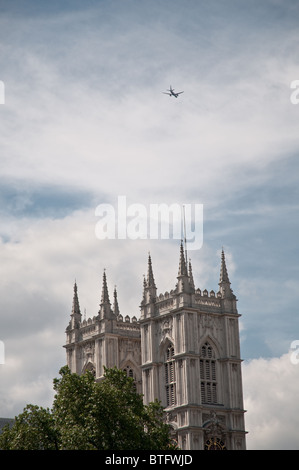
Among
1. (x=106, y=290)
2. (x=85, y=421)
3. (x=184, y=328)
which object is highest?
(x=106, y=290)

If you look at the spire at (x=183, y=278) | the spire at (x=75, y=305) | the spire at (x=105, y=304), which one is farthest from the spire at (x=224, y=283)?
the spire at (x=75, y=305)

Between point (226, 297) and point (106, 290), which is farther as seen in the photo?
point (106, 290)

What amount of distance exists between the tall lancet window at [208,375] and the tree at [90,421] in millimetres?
15395

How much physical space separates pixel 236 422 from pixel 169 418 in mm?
7338

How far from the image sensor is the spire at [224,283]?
112250 millimetres

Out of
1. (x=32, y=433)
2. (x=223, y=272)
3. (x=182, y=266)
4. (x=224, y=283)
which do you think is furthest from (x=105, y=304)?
(x=32, y=433)

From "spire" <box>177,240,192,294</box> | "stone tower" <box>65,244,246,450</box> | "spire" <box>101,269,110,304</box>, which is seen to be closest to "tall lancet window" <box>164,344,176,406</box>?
"stone tower" <box>65,244,246,450</box>

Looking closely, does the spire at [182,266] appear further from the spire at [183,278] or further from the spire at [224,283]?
the spire at [224,283]

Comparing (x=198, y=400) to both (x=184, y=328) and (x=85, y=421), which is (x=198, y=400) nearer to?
(x=184, y=328)

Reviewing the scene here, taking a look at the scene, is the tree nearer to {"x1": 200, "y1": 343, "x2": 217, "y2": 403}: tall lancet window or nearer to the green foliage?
the green foliage

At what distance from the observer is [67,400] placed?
89.1 m
